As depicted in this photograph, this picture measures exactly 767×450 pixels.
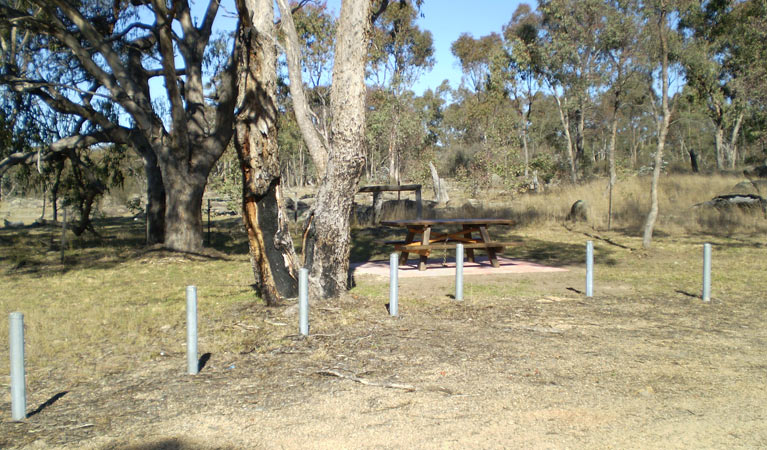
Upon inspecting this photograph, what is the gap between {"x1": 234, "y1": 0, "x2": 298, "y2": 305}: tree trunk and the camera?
8.03m

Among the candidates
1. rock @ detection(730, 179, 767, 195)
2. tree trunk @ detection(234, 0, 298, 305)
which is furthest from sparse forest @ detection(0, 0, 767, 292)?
rock @ detection(730, 179, 767, 195)

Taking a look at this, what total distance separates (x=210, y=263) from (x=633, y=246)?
9434 mm

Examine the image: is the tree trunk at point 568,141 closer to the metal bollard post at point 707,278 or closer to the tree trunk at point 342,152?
the metal bollard post at point 707,278

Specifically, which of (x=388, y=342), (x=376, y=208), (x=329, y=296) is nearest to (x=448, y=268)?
(x=329, y=296)

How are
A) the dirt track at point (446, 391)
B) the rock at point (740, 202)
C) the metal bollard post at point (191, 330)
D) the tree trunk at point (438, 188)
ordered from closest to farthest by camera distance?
the dirt track at point (446, 391), the metal bollard post at point (191, 330), the rock at point (740, 202), the tree trunk at point (438, 188)

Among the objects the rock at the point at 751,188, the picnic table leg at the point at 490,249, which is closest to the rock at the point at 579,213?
the rock at the point at 751,188

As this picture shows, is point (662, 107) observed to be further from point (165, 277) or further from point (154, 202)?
point (154, 202)

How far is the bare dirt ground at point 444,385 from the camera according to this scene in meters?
4.15

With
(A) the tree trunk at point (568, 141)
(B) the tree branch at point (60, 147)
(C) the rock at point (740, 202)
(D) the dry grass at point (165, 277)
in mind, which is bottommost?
(D) the dry grass at point (165, 277)

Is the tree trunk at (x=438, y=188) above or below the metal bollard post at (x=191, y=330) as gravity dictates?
above

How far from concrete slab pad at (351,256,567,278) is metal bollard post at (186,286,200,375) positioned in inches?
224

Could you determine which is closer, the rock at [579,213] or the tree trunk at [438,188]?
the rock at [579,213]

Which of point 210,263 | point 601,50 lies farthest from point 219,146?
point 601,50

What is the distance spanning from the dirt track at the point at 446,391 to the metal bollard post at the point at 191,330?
0.39 feet
